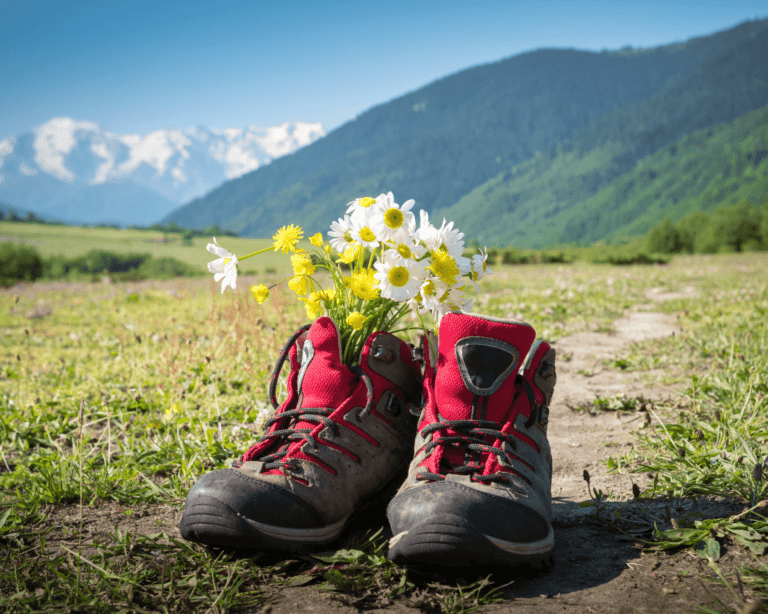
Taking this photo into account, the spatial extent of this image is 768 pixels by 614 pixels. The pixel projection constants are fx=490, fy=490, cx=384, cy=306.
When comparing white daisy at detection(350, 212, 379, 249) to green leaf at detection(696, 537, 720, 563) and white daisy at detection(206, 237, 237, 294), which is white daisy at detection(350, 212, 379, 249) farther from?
green leaf at detection(696, 537, 720, 563)

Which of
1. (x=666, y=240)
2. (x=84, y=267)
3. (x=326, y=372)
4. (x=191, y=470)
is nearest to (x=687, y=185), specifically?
(x=666, y=240)

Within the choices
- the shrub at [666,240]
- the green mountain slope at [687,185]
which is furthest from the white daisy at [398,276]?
the green mountain slope at [687,185]

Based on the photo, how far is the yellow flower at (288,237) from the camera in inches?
78.0

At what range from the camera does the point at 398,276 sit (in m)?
1.86

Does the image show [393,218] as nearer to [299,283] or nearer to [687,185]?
[299,283]

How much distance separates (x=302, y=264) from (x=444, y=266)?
0.58 m

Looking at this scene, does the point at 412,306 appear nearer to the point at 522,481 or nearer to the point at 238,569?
the point at 522,481

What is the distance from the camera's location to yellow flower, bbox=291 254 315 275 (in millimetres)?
2010

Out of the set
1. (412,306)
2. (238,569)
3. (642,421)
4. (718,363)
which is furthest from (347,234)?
(718,363)

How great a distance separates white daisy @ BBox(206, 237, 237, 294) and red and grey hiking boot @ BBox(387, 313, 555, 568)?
866 mm

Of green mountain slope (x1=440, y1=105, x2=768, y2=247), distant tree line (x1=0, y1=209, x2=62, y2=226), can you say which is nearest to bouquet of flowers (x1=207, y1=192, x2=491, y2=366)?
distant tree line (x1=0, y1=209, x2=62, y2=226)

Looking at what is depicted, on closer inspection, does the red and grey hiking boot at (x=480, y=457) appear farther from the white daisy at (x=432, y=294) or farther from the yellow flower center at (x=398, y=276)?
the yellow flower center at (x=398, y=276)

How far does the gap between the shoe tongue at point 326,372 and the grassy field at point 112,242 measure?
18.4 m

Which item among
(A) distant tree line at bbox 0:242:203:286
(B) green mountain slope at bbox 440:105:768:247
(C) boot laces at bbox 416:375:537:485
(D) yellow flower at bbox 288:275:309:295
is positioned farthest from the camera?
(B) green mountain slope at bbox 440:105:768:247
